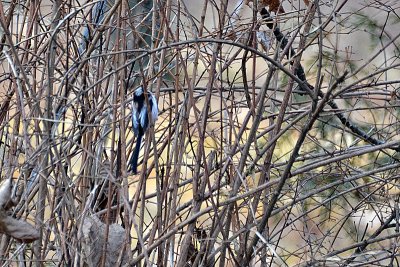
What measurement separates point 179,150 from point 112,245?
0.44 meters

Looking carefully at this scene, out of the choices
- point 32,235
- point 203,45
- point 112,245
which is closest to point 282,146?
point 203,45

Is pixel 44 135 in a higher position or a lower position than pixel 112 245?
higher

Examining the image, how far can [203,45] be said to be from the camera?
3.05m

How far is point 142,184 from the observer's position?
266 centimetres

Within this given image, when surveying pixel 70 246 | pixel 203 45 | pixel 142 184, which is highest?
pixel 203 45

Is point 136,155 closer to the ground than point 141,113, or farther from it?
closer to the ground

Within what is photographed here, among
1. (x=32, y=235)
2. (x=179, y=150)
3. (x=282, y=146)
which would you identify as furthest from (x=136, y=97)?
(x=282, y=146)

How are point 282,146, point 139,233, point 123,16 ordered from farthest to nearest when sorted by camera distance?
point 282,146
point 123,16
point 139,233

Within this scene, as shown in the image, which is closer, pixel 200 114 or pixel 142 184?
pixel 142 184

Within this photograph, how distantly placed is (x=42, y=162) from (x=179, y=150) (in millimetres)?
517

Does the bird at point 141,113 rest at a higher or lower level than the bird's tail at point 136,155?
higher

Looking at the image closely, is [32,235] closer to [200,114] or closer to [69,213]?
[69,213]

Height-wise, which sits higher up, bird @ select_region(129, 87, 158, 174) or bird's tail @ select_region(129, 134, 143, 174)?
bird @ select_region(129, 87, 158, 174)

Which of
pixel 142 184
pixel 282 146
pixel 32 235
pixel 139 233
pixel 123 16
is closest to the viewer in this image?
pixel 32 235
